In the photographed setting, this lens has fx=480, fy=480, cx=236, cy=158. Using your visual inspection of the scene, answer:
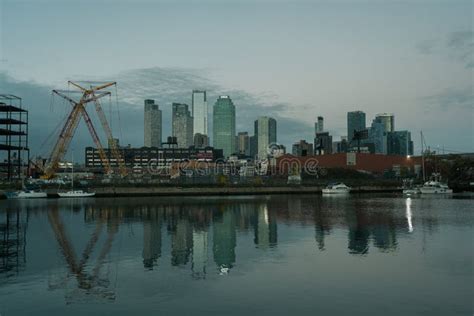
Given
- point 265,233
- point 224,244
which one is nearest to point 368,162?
point 265,233

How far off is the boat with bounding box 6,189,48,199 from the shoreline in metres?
1.10

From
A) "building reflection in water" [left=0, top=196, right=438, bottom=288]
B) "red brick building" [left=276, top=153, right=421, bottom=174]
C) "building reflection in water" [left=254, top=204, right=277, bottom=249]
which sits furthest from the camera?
"red brick building" [left=276, top=153, right=421, bottom=174]

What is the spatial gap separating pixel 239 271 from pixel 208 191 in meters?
77.4

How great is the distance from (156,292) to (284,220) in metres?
23.6

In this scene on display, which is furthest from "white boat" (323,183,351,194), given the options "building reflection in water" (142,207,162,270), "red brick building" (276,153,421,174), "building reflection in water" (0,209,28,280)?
"building reflection in water" (0,209,28,280)

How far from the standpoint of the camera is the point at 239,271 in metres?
17.6

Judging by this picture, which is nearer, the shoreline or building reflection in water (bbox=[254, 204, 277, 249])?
building reflection in water (bbox=[254, 204, 277, 249])

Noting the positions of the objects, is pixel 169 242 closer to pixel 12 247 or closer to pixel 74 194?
pixel 12 247

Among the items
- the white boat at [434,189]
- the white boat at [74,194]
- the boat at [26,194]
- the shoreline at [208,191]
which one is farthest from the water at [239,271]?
the white boat at [434,189]

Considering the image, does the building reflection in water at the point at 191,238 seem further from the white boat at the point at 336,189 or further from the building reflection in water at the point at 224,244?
the white boat at the point at 336,189

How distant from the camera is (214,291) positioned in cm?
1471

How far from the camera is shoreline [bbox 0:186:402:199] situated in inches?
3492

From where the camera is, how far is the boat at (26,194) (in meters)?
80.6

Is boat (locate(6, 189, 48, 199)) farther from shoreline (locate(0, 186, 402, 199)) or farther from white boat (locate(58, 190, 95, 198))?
white boat (locate(58, 190, 95, 198))
